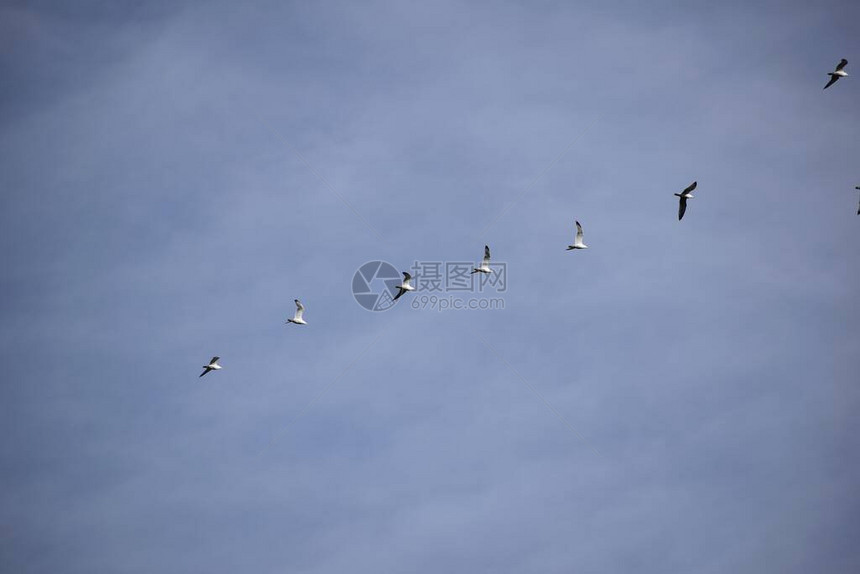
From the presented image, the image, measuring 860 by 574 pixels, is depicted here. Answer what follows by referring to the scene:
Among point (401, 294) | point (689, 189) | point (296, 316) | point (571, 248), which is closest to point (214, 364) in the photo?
point (296, 316)

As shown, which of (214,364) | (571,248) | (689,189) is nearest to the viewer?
(689,189)

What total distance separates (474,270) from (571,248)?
32.6 ft

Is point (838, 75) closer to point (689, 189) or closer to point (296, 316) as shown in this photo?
point (689, 189)

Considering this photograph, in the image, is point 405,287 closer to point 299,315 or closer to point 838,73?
point 299,315

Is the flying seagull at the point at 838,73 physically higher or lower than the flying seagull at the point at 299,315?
higher

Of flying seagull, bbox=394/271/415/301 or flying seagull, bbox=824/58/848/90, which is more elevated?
flying seagull, bbox=824/58/848/90

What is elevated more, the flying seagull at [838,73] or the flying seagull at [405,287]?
the flying seagull at [838,73]

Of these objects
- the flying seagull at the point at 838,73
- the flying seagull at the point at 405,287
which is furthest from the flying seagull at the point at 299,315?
the flying seagull at the point at 838,73

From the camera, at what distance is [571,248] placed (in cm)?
10625

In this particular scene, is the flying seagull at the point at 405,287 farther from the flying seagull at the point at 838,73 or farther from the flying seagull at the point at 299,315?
the flying seagull at the point at 838,73

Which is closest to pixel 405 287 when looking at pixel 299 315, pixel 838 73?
pixel 299 315

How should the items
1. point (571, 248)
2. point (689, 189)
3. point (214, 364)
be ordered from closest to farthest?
point (689, 189)
point (571, 248)
point (214, 364)

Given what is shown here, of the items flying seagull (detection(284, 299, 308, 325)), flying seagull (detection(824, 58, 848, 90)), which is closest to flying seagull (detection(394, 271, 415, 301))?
flying seagull (detection(284, 299, 308, 325))

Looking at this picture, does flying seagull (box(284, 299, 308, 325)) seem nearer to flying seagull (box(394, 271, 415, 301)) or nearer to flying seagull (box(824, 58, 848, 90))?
flying seagull (box(394, 271, 415, 301))
